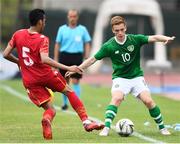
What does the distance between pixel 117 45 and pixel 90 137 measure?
5.18 ft

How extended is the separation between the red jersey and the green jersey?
943mm

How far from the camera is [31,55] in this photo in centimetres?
1129

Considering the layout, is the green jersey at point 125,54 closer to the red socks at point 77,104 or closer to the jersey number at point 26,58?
the red socks at point 77,104

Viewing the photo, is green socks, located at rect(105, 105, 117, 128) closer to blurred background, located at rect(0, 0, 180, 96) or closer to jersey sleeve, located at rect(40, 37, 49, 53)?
jersey sleeve, located at rect(40, 37, 49, 53)

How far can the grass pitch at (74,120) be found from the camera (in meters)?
11.0

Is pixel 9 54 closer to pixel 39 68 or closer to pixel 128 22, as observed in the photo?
pixel 39 68

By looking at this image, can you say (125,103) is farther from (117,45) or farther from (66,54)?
(117,45)

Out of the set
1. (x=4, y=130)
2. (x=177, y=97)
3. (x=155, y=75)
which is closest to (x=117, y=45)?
(x=4, y=130)

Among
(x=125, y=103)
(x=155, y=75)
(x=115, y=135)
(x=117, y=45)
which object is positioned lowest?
(x=155, y=75)

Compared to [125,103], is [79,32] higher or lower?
higher

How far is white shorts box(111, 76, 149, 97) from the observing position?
11.7 m

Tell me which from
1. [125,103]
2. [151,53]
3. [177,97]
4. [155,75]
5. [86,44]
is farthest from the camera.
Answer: [151,53]

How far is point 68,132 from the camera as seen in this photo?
1205 centimetres

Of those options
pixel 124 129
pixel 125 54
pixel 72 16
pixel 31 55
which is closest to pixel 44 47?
pixel 31 55
